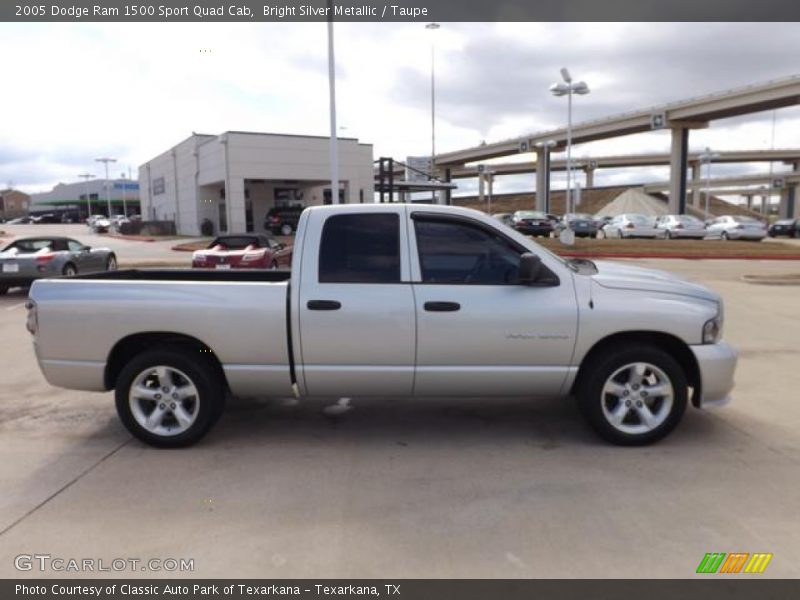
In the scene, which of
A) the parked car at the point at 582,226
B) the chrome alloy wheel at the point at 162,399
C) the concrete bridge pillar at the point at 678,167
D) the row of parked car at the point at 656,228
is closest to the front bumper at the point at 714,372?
the chrome alloy wheel at the point at 162,399

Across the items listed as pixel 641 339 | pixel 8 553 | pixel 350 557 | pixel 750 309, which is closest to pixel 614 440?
pixel 641 339

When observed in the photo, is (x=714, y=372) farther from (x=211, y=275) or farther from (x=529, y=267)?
(x=211, y=275)

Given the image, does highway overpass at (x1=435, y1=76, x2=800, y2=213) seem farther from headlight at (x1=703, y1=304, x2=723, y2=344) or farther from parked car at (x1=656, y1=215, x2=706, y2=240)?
headlight at (x1=703, y1=304, x2=723, y2=344)

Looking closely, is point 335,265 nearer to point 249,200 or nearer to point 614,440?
point 614,440

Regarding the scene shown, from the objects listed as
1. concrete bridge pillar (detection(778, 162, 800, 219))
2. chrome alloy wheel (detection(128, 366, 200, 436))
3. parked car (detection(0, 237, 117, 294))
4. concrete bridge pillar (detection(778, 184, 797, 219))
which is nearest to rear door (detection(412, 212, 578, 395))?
chrome alloy wheel (detection(128, 366, 200, 436))

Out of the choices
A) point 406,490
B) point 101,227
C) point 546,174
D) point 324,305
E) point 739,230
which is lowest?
point 406,490

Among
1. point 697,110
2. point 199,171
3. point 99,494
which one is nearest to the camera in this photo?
point 99,494

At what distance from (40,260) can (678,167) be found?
55249 mm

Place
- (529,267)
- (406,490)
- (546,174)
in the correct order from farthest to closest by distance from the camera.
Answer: (546,174) → (529,267) → (406,490)

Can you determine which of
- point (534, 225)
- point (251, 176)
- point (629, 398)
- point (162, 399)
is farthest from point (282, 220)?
point (629, 398)

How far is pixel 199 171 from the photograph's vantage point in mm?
44656

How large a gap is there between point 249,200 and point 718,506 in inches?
1734

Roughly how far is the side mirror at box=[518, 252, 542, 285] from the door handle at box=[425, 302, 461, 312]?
52cm

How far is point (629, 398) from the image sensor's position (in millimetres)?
4699
